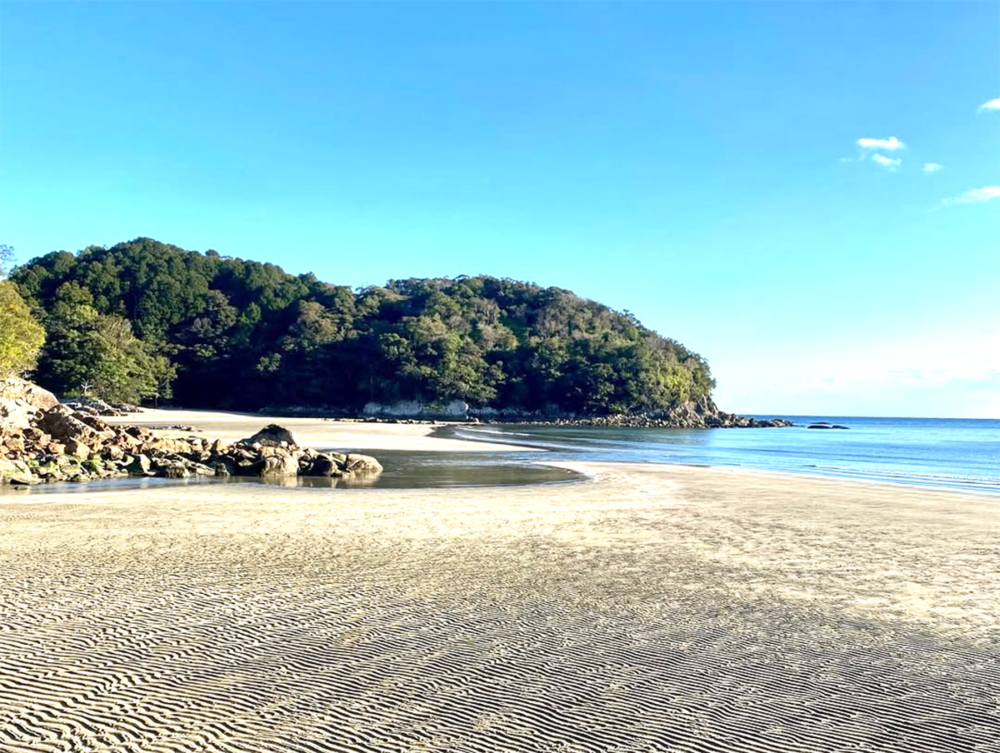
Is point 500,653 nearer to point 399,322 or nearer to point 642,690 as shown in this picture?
point 642,690

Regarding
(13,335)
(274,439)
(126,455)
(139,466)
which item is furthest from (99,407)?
(139,466)

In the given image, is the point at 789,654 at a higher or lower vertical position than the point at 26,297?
lower

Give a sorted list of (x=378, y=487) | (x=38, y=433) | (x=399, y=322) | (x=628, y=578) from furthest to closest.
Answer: (x=399, y=322) → (x=38, y=433) → (x=378, y=487) → (x=628, y=578)

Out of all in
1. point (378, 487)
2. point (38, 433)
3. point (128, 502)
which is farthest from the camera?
point (38, 433)

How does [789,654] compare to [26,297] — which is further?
[26,297]

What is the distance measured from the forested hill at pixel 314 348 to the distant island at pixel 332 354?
24 cm

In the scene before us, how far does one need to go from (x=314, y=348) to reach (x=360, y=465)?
10288 centimetres

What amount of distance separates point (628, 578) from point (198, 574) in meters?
5.62

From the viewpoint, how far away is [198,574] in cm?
895

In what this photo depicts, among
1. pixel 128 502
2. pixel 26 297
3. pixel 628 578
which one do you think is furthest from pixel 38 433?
pixel 26 297

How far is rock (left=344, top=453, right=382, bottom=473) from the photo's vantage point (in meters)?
23.8

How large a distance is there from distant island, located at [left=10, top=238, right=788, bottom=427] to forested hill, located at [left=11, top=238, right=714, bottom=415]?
0.24 m

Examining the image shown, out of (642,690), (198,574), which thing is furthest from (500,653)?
(198,574)

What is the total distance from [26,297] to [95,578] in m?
117
